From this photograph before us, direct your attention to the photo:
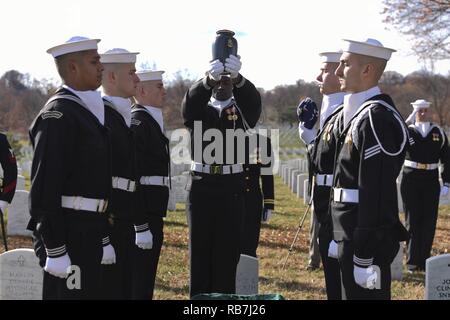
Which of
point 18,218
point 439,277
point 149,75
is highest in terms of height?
point 149,75

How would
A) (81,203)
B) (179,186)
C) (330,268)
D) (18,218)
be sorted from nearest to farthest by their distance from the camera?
(81,203) → (330,268) → (18,218) → (179,186)

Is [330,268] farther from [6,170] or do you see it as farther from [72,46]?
[6,170]

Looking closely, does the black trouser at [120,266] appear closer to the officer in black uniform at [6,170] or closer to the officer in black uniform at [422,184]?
the officer in black uniform at [6,170]

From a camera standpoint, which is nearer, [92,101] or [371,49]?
[92,101]

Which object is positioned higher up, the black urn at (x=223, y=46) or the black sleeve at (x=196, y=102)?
the black urn at (x=223, y=46)

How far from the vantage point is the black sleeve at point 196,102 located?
5031 millimetres

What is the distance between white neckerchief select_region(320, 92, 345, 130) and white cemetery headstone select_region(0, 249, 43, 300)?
298cm

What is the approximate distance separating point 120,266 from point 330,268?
1.78m

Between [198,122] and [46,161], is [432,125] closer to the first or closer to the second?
[198,122]

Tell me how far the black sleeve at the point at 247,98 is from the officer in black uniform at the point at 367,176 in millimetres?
1058

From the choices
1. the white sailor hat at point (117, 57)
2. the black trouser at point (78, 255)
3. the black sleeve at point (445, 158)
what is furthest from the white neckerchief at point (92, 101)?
the black sleeve at point (445, 158)

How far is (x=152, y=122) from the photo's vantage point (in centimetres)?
564

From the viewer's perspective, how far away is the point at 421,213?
9.03 metres

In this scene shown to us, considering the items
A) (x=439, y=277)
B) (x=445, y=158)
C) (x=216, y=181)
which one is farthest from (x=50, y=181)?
(x=445, y=158)
